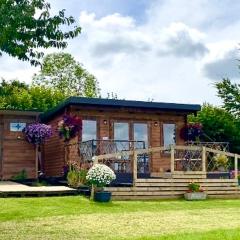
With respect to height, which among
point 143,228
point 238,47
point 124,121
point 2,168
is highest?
point 238,47

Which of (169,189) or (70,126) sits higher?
(70,126)

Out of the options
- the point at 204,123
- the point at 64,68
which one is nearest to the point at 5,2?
the point at 204,123

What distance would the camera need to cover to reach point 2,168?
2258cm

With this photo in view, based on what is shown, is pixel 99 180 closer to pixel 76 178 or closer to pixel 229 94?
pixel 76 178

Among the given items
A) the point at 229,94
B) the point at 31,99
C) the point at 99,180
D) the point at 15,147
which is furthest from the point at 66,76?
the point at 99,180

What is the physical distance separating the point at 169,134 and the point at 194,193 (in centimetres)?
552

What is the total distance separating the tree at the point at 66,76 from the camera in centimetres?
5188

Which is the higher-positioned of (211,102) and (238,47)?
(238,47)

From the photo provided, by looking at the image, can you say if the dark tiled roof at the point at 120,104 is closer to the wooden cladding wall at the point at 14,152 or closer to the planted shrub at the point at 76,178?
the wooden cladding wall at the point at 14,152

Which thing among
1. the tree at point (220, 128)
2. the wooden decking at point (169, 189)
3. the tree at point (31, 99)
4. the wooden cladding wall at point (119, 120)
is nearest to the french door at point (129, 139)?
the wooden cladding wall at point (119, 120)

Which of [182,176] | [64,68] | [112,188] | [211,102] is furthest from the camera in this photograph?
[64,68]

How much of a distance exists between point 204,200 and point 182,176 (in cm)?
127

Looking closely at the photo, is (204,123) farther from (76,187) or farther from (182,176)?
(76,187)

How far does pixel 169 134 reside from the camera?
2342 centimetres
